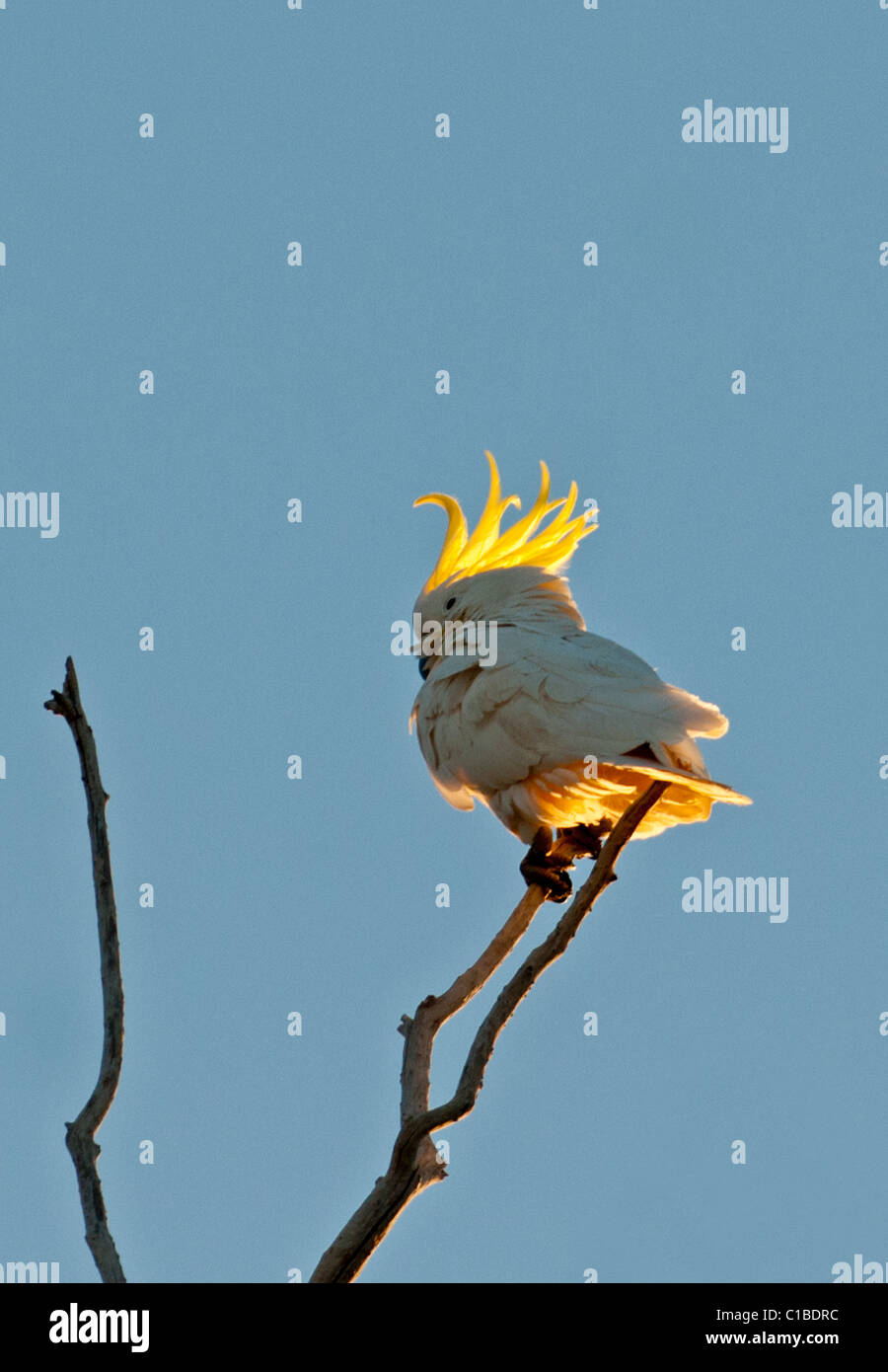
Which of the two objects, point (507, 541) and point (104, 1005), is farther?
point (507, 541)

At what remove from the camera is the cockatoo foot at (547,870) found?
7758 mm

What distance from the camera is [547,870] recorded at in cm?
779

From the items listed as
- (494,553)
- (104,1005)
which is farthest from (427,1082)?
(494,553)

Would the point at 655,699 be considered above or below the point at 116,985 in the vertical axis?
above

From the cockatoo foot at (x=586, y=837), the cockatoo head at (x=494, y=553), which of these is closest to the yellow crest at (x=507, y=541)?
the cockatoo head at (x=494, y=553)

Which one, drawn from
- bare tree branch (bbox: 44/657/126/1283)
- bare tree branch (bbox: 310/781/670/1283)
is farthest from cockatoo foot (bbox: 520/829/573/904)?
bare tree branch (bbox: 44/657/126/1283)

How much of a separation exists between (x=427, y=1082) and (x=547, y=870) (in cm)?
151

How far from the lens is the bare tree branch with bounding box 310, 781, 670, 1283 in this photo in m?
6.03

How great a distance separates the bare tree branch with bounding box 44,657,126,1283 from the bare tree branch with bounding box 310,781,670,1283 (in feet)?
2.74

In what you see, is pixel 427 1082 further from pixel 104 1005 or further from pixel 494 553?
pixel 494 553
